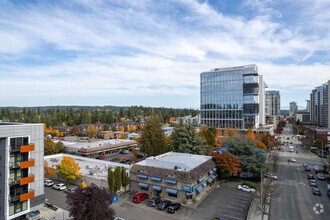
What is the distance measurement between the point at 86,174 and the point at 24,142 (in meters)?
11.4

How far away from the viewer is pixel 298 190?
26438 mm

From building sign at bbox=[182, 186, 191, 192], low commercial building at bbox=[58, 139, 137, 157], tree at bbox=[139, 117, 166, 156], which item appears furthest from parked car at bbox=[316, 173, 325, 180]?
low commercial building at bbox=[58, 139, 137, 157]

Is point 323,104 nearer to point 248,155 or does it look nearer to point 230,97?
point 230,97

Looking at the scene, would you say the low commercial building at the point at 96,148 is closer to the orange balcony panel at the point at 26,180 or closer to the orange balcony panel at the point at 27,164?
the orange balcony panel at the point at 26,180

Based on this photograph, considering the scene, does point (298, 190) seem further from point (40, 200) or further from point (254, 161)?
point (40, 200)

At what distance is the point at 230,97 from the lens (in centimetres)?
6762

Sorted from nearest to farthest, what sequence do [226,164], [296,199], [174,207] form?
[174,207]
[296,199]
[226,164]

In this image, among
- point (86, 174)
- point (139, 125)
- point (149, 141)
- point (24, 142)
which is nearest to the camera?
point (24, 142)

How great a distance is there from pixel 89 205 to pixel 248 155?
78.9ft

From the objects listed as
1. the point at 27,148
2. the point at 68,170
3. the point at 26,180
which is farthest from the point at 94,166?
the point at 27,148

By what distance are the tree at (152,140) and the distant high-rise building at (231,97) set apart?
37380 millimetres

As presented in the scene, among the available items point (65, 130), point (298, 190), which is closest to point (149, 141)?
point (298, 190)

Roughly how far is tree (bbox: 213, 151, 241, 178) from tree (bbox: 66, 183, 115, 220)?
17.4 m

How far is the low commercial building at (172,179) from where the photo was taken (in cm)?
2214
